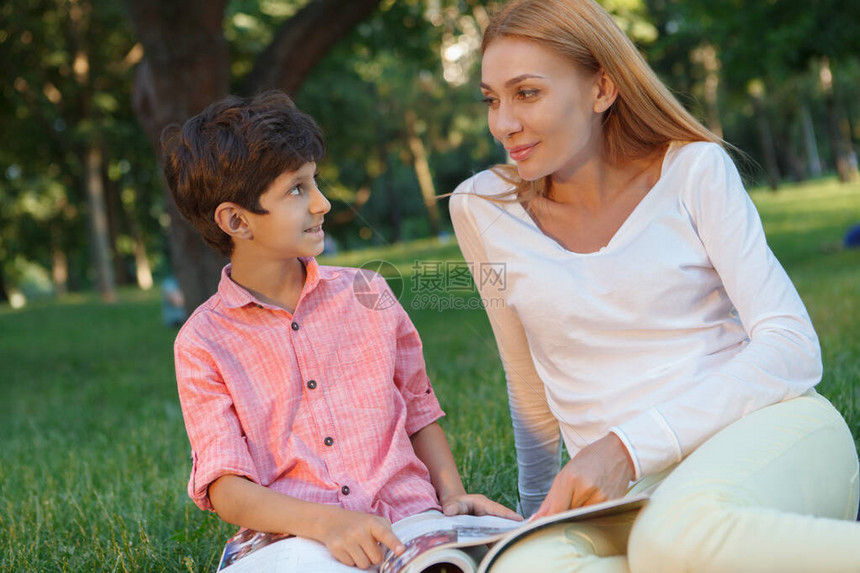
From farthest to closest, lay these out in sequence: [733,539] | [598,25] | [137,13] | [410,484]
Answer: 1. [137,13]
2. [598,25]
3. [410,484]
4. [733,539]

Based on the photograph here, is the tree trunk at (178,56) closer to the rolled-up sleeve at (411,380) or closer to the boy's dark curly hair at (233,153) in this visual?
the boy's dark curly hair at (233,153)

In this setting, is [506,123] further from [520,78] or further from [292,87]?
[292,87]

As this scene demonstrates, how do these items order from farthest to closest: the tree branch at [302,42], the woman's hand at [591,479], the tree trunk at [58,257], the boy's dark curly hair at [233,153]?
the tree trunk at [58,257]
the tree branch at [302,42]
the boy's dark curly hair at [233,153]
the woman's hand at [591,479]

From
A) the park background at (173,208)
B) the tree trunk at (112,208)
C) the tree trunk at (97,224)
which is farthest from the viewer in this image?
the tree trunk at (112,208)

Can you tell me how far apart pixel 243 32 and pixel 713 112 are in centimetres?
1846

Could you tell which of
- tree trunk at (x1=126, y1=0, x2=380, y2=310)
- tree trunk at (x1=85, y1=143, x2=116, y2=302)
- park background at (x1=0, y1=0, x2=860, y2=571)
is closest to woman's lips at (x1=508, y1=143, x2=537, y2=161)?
park background at (x1=0, y1=0, x2=860, y2=571)

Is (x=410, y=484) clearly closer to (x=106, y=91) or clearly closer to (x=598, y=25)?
(x=598, y=25)

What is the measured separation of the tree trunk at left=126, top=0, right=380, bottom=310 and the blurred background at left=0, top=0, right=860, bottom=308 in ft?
0.04

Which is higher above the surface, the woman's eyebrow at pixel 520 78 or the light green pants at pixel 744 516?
the woman's eyebrow at pixel 520 78

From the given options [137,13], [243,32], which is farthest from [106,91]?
[137,13]

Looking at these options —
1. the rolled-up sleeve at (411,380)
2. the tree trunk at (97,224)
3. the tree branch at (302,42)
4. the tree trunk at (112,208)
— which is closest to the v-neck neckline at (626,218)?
the rolled-up sleeve at (411,380)

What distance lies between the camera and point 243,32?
57.2ft

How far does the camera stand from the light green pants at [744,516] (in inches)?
62.7

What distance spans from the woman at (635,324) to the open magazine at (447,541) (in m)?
0.05
